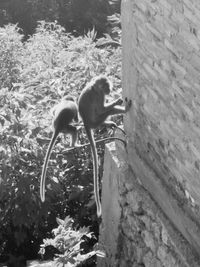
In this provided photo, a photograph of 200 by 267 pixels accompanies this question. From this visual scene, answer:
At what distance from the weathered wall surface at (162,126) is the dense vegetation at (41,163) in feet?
3.17

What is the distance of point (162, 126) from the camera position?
A: 6.47 metres

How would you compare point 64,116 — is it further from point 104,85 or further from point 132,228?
Answer: point 132,228

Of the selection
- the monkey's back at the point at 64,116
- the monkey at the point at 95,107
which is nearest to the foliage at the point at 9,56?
the monkey at the point at 95,107

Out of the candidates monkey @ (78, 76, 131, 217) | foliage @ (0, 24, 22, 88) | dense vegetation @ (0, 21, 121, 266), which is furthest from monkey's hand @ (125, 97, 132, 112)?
foliage @ (0, 24, 22, 88)

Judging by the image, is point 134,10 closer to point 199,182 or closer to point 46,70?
point 199,182

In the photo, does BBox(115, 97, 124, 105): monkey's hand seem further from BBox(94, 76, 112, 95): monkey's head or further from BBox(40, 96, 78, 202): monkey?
BBox(40, 96, 78, 202): monkey

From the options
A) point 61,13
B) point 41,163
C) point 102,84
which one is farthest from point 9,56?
point 61,13

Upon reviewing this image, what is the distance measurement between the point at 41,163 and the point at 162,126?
2.76 m

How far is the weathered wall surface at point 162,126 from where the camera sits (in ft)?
18.5

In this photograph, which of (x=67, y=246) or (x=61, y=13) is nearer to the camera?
(x=67, y=246)

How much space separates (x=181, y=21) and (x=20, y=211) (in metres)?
4.01

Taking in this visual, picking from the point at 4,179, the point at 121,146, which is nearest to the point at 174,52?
the point at 121,146

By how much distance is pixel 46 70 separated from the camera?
436 inches

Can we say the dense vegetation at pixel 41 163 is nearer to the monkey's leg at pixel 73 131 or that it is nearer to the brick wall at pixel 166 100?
the monkey's leg at pixel 73 131
